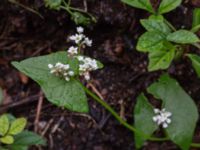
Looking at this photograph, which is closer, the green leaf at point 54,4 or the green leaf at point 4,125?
the green leaf at point 4,125

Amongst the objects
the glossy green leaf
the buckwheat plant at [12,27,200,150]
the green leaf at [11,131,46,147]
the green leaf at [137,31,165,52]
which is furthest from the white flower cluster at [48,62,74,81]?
the glossy green leaf

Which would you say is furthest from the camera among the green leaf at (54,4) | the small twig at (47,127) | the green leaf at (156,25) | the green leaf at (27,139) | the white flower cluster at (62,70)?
the small twig at (47,127)

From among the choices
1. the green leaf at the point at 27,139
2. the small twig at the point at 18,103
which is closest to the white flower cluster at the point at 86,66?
the green leaf at the point at 27,139

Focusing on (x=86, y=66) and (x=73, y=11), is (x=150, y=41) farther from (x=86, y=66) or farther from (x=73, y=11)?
(x=73, y=11)

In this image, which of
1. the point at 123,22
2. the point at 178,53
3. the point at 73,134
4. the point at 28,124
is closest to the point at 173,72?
the point at 178,53

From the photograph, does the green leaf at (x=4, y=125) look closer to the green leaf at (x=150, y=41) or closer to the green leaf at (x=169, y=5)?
the green leaf at (x=150, y=41)
